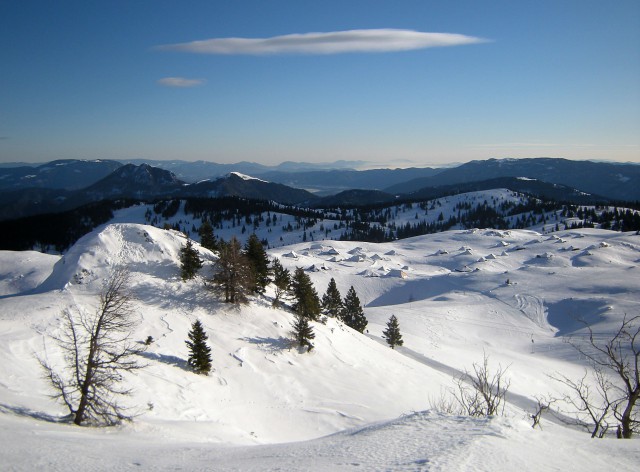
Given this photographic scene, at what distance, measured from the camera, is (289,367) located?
96.3ft

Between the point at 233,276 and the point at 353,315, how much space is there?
2784cm

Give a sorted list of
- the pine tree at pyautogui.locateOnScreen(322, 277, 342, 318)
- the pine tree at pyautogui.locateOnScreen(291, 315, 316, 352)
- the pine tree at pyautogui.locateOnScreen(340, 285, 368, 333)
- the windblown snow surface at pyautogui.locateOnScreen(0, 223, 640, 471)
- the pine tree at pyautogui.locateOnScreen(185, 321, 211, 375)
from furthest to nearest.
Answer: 1. the pine tree at pyautogui.locateOnScreen(322, 277, 342, 318)
2. the pine tree at pyautogui.locateOnScreen(340, 285, 368, 333)
3. the pine tree at pyautogui.locateOnScreen(291, 315, 316, 352)
4. the pine tree at pyautogui.locateOnScreen(185, 321, 211, 375)
5. the windblown snow surface at pyautogui.locateOnScreen(0, 223, 640, 471)

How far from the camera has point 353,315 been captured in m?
57.8

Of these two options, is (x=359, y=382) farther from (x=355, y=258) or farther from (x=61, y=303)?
(x=355, y=258)

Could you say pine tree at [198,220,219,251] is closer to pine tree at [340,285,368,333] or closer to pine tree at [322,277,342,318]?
pine tree at [322,277,342,318]

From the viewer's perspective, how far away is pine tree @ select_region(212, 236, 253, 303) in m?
35.0

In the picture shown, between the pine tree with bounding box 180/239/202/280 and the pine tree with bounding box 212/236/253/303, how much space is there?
233 centimetres

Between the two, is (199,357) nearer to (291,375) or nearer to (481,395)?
(291,375)

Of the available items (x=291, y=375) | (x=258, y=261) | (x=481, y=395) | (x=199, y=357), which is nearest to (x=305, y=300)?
(x=258, y=261)

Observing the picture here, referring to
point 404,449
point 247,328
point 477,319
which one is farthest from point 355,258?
point 404,449

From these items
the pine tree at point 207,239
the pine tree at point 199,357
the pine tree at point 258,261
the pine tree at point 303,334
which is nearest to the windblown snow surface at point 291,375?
the pine tree at point 199,357

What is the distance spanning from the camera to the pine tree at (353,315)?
56425mm

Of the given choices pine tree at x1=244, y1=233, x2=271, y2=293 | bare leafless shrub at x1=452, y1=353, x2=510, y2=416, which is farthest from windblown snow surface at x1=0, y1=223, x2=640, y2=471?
pine tree at x1=244, y1=233, x2=271, y2=293

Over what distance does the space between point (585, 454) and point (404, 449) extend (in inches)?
153
